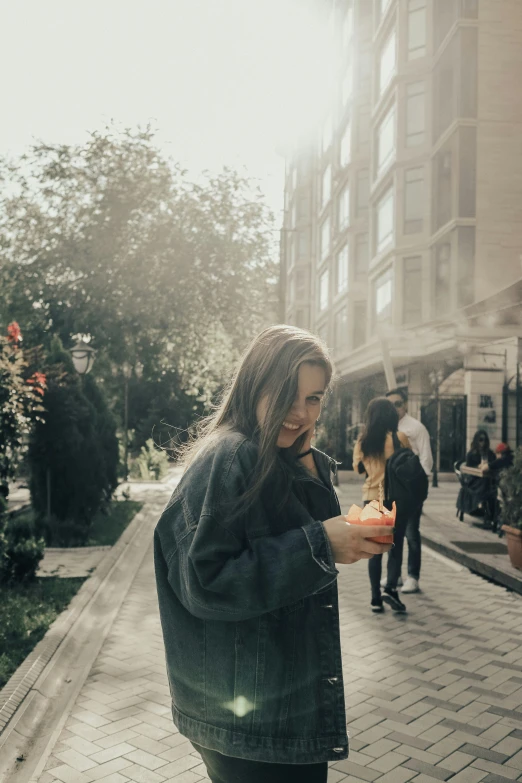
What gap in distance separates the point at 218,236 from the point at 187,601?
64.3 feet

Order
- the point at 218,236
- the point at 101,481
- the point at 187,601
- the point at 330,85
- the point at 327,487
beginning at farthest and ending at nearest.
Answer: the point at 330,85, the point at 218,236, the point at 101,481, the point at 327,487, the point at 187,601

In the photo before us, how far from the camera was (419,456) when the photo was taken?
28.0ft

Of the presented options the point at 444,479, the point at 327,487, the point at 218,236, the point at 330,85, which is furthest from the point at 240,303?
the point at 330,85

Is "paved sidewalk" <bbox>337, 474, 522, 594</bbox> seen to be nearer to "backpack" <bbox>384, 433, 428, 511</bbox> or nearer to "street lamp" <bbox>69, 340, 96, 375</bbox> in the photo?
"backpack" <bbox>384, 433, 428, 511</bbox>

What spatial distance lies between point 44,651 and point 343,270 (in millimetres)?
34503

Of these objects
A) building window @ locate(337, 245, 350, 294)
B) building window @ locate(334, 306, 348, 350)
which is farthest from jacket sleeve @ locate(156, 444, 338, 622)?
building window @ locate(337, 245, 350, 294)

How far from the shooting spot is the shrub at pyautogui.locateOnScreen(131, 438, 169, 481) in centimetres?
2553

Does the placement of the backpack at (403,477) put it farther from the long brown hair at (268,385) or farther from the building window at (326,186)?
the building window at (326,186)

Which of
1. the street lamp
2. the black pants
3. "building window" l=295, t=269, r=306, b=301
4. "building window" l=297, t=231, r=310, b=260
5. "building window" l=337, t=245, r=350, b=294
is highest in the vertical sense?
"building window" l=297, t=231, r=310, b=260

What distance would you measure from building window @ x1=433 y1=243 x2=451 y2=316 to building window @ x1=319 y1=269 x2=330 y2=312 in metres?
17.2

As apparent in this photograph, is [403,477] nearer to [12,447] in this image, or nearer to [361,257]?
[12,447]

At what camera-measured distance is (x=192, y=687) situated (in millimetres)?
1888

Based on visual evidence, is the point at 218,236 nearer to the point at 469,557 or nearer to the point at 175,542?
the point at 469,557

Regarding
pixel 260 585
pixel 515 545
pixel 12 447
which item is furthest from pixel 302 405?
pixel 515 545
